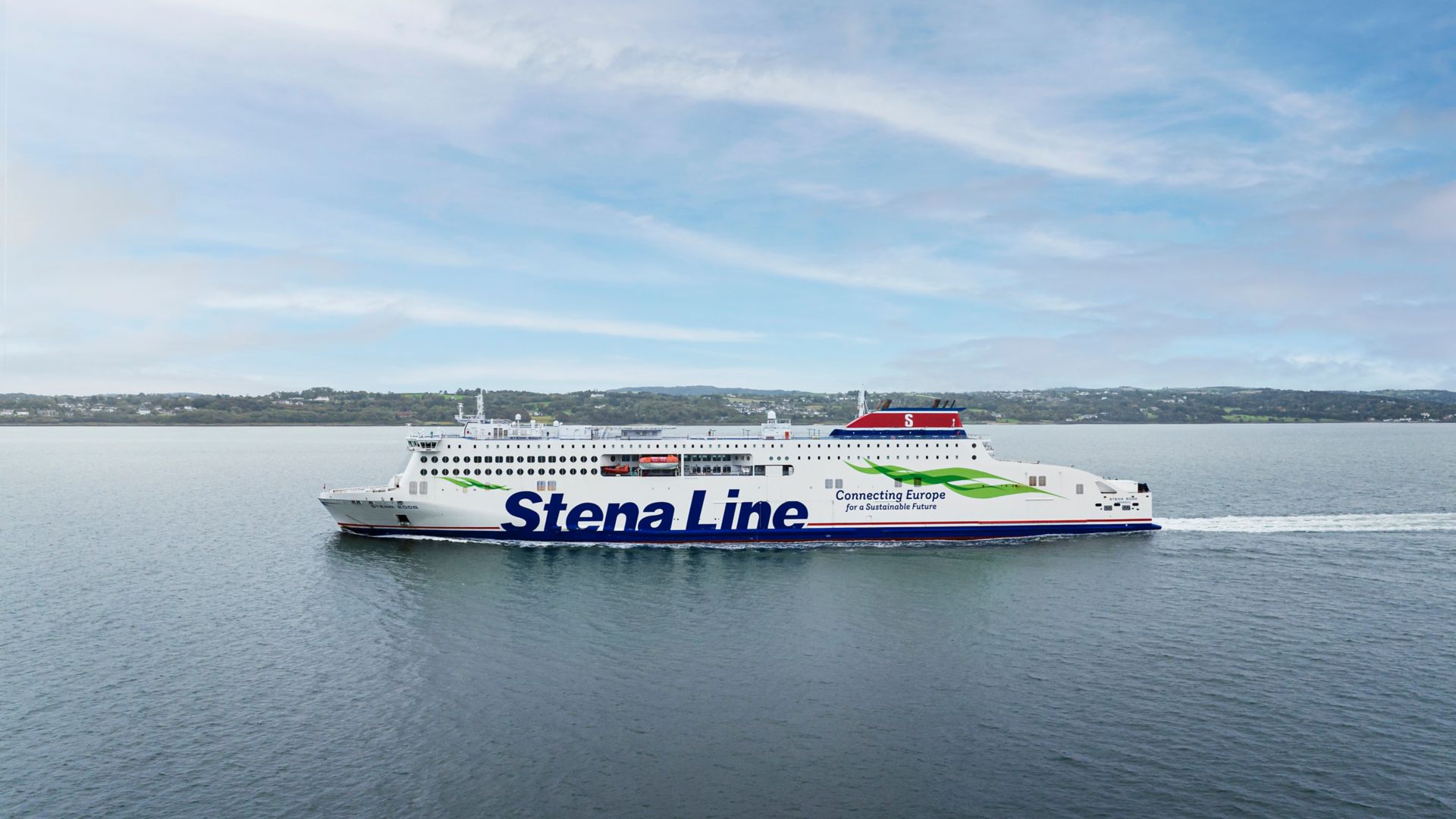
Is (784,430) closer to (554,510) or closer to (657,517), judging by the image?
(657,517)

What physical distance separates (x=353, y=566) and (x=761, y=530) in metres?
17.8

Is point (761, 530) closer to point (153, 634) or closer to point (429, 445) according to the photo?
point (429, 445)

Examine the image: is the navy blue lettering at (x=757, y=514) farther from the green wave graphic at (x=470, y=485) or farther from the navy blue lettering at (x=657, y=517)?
the green wave graphic at (x=470, y=485)

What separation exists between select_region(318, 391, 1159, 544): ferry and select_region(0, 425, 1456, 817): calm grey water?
5.82 feet

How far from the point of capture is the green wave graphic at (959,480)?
4003 centimetres

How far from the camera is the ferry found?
38.4 meters

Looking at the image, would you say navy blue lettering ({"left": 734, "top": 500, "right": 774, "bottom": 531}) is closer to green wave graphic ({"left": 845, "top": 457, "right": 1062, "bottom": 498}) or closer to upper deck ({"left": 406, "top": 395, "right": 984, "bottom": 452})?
upper deck ({"left": 406, "top": 395, "right": 984, "bottom": 452})

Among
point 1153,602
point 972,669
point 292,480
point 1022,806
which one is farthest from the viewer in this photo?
point 292,480

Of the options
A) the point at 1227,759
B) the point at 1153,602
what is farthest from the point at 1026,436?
the point at 1227,759

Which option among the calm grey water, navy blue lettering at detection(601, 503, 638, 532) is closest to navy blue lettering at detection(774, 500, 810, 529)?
the calm grey water

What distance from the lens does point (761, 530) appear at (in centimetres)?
3922

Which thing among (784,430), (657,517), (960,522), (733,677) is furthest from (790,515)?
(733,677)

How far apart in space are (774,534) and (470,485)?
14444mm

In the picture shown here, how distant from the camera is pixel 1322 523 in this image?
4125cm
